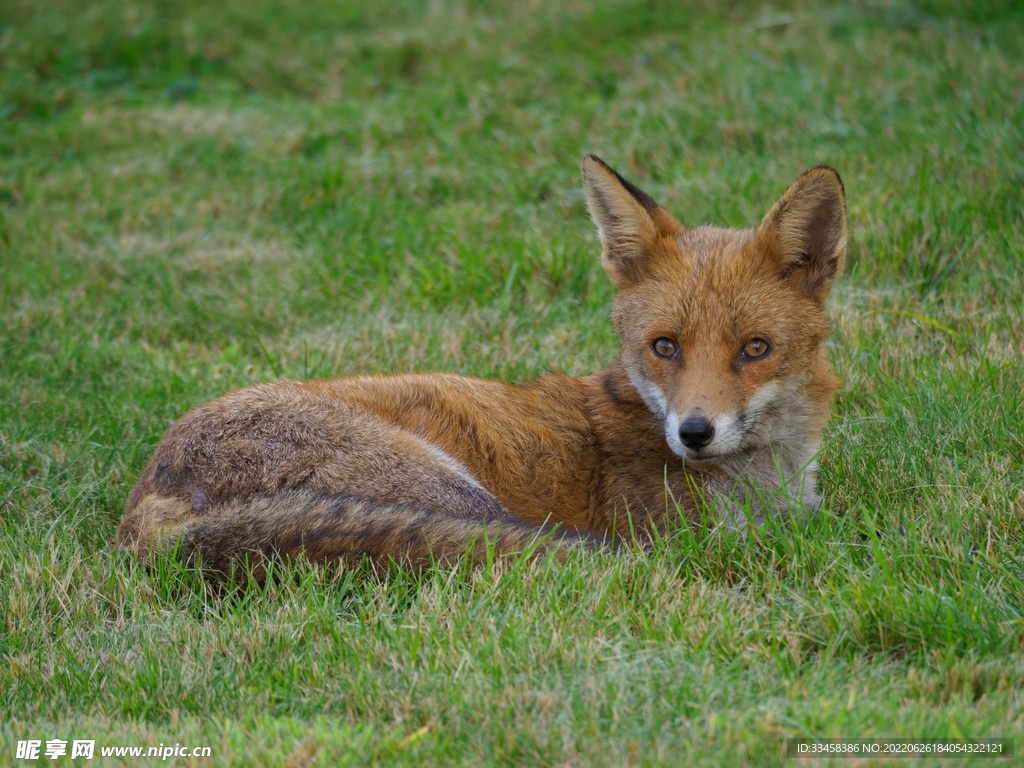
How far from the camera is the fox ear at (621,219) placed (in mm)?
4641

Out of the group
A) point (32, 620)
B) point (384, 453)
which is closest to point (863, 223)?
point (384, 453)

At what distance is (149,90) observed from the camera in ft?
36.7

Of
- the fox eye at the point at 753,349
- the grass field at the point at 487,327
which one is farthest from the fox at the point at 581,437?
the grass field at the point at 487,327

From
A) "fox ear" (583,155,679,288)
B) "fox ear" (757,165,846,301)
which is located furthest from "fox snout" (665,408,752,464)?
"fox ear" (583,155,679,288)

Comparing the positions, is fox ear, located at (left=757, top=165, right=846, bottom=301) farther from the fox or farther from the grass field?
the grass field

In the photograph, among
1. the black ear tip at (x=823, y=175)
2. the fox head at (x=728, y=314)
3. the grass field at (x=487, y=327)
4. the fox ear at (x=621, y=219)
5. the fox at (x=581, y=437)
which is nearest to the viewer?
the grass field at (x=487, y=327)

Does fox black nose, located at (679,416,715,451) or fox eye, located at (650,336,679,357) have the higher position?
fox eye, located at (650,336,679,357)

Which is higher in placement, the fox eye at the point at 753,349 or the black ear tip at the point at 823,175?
the black ear tip at the point at 823,175

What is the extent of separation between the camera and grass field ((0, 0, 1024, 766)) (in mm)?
3062

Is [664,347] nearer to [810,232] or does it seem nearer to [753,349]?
[753,349]

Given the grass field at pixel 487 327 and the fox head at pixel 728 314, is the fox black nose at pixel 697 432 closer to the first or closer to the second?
the fox head at pixel 728 314

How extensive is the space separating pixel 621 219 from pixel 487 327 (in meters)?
1.88

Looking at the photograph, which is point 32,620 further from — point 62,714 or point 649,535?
point 649,535

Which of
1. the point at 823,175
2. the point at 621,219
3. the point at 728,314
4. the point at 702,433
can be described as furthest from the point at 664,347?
the point at 823,175
